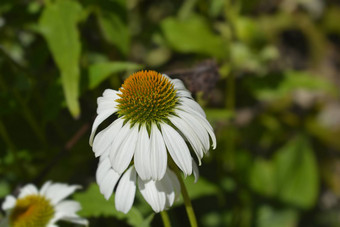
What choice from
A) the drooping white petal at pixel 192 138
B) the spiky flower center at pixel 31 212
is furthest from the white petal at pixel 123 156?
the spiky flower center at pixel 31 212

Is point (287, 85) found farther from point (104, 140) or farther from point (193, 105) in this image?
point (104, 140)

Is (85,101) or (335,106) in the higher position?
(85,101)

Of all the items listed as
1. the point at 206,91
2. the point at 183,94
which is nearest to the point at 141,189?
the point at 183,94

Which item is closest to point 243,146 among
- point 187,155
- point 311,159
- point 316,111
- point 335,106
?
point 311,159

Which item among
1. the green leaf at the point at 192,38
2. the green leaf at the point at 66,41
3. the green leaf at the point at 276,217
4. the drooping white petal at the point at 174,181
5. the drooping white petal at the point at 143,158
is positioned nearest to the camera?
→ the drooping white petal at the point at 143,158

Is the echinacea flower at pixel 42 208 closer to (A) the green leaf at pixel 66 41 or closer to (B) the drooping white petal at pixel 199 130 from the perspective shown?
(A) the green leaf at pixel 66 41

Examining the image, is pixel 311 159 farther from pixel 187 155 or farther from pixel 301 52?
pixel 187 155

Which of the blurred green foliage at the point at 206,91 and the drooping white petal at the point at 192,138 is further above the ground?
the drooping white petal at the point at 192,138

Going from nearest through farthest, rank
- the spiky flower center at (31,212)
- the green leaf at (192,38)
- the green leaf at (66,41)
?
the spiky flower center at (31,212) < the green leaf at (66,41) < the green leaf at (192,38)
